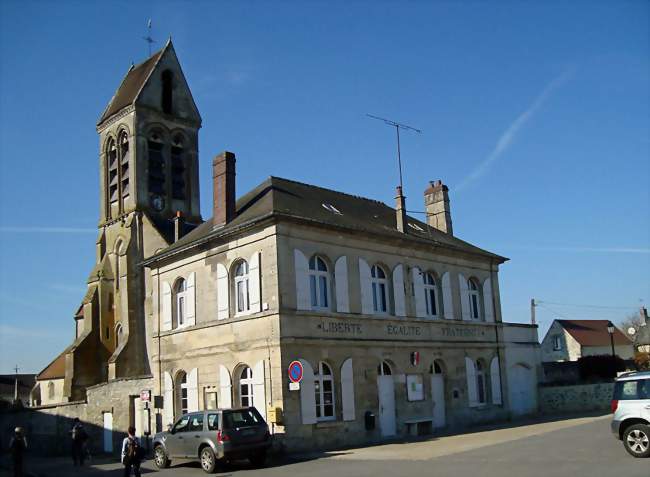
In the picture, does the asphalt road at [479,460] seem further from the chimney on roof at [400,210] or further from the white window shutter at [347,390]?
the chimney on roof at [400,210]

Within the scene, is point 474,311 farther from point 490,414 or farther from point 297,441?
point 297,441

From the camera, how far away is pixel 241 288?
22094 mm

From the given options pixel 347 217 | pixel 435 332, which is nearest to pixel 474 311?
pixel 435 332

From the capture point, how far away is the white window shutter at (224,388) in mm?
21703

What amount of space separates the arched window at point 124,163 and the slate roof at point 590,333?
40.9 m

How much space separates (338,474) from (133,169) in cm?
2768

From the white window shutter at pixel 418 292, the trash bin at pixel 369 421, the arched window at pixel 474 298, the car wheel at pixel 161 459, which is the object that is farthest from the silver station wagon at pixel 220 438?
the arched window at pixel 474 298

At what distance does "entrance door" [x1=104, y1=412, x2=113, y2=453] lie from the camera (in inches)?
1039

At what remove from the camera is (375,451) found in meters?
18.8

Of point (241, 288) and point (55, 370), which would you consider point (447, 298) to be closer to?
point (241, 288)

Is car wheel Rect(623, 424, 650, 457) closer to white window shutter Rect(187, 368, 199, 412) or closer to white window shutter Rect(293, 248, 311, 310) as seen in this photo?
white window shutter Rect(293, 248, 311, 310)

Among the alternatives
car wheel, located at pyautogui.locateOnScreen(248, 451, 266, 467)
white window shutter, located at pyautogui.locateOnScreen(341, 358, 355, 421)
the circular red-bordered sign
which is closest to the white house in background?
white window shutter, located at pyautogui.locateOnScreen(341, 358, 355, 421)

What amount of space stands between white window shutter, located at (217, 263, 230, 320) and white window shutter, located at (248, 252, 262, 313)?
4.37 feet

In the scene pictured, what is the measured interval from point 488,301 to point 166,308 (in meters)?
13.9
